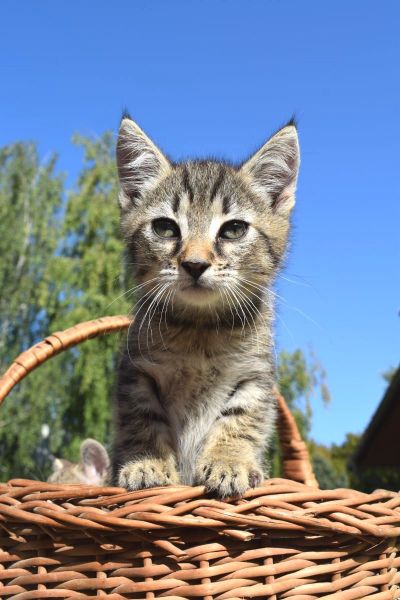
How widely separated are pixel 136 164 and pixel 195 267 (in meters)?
0.60

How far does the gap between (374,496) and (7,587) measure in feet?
2.71

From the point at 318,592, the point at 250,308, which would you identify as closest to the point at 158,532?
the point at 318,592

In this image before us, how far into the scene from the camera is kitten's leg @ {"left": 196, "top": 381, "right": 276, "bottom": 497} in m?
1.28

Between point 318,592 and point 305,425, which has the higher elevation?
point 305,425

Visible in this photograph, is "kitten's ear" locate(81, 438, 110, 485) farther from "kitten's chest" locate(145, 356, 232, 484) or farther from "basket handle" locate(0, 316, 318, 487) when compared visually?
"kitten's chest" locate(145, 356, 232, 484)

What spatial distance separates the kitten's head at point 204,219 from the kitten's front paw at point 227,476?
457mm

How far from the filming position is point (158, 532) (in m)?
1.19

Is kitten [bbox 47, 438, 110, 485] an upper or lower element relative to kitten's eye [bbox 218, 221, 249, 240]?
lower

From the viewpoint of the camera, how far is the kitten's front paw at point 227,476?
4.12 feet

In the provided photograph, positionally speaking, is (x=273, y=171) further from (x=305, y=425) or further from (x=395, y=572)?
(x=305, y=425)

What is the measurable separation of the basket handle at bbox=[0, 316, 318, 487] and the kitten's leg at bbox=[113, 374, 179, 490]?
1.21 feet

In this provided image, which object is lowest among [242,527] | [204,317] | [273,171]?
[242,527]

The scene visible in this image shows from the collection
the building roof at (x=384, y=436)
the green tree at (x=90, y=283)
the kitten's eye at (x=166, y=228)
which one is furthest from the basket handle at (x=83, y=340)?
the green tree at (x=90, y=283)

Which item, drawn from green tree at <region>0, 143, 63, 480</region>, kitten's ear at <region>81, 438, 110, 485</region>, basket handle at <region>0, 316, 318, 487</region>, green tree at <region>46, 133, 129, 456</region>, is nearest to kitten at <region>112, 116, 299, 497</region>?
basket handle at <region>0, 316, 318, 487</region>
